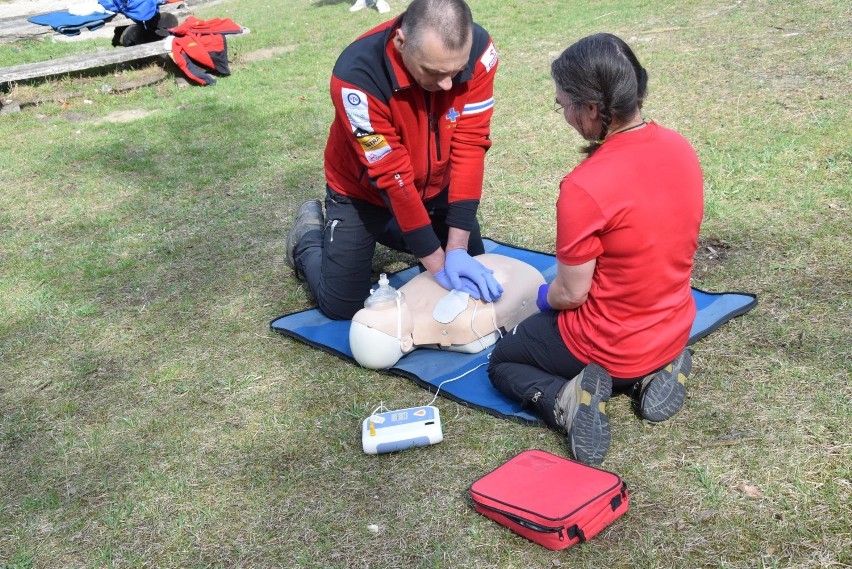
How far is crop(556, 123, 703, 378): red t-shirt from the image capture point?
248 centimetres

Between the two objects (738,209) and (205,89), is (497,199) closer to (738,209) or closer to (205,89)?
(738,209)

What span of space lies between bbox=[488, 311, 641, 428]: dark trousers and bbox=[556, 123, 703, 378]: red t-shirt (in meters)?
0.09

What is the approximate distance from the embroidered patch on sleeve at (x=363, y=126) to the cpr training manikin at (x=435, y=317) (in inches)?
22.7

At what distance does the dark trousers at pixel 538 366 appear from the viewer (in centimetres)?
288

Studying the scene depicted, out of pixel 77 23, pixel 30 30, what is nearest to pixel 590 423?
pixel 77 23

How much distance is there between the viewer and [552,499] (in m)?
2.40

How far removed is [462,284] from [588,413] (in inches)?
Answer: 39.2

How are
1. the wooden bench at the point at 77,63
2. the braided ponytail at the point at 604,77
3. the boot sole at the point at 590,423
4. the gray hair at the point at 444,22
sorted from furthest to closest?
the wooden bench at the point at 77,63 < the gray hair at the point at 444,22 < the boot sole at the point at 590,423 < the braided ponytail at the point at 604,77

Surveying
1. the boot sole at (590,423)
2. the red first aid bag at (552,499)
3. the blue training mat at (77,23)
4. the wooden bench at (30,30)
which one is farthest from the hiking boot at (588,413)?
the blue training mat at (77,23)

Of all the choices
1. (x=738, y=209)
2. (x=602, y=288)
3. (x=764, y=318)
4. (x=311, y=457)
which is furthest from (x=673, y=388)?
(x=738, y=209)

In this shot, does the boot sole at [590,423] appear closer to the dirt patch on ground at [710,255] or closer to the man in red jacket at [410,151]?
the man in red jacket at [410,151]

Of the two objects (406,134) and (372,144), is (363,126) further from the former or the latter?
(406,134)

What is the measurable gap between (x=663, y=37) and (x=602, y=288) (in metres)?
6.43

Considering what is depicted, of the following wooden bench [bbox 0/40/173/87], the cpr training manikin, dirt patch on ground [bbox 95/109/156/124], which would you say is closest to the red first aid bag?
the cpr training manikin
